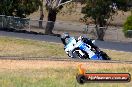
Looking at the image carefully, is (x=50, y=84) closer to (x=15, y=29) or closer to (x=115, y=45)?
(x=115, y=45)

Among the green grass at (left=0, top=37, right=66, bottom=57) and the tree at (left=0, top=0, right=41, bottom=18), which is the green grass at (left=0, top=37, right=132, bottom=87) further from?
the tree at (left=0, top=0, right=41, bottom=18)

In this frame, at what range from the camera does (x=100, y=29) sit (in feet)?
132

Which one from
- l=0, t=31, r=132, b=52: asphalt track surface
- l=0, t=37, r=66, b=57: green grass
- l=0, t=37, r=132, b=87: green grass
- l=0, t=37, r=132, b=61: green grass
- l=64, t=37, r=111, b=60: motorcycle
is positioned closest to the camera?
l=0, t=37, r=132, b=87: green grass

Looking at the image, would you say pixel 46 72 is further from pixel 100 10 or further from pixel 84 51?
pixel 100 10

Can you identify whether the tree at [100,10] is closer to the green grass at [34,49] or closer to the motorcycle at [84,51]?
the green grass at [34,49]

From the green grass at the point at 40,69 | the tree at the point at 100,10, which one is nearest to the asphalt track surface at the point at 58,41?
the green grass at the point at 40,69

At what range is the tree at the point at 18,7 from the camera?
43031 mm

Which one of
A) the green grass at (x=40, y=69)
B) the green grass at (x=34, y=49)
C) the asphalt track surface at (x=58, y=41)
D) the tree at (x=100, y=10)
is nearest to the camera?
the green grass at (x=40, y=69)

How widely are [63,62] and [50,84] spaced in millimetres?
7193

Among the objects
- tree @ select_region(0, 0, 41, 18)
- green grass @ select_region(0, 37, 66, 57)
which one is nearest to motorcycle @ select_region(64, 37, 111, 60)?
green grass @ select_region(0, 37, 66, 57)

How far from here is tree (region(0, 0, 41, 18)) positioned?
43031 millimetres

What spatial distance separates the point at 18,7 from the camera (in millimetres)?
44594

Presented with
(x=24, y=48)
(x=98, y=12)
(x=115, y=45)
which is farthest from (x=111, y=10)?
(x=24, y=48)

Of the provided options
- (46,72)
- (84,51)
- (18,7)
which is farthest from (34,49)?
(46,72)
